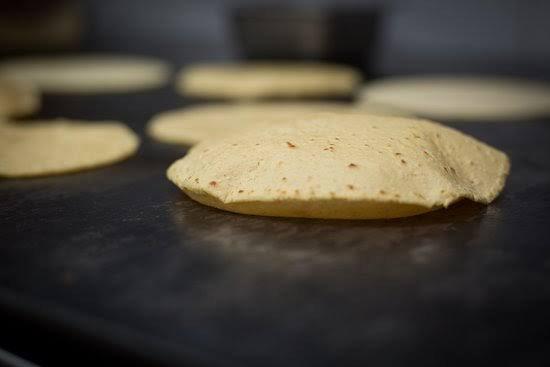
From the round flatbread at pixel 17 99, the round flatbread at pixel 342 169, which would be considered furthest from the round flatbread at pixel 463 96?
the round flatbread at pixel 17 99

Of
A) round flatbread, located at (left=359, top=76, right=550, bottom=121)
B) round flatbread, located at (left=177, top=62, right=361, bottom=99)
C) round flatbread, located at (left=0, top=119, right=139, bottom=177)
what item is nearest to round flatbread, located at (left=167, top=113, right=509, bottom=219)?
round flatbread, located at (left=0, top=119, right=139, bottom=177)

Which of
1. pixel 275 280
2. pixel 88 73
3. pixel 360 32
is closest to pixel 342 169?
pixel 275 280

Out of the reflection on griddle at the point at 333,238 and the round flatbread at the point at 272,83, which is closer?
the reflection on griddle at the point at 333,238

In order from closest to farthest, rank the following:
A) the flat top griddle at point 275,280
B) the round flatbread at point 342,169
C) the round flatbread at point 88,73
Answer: the flat top griddle at point 275,280 < the round flatbread at point 342,169 < the round flatbread at point 88,73

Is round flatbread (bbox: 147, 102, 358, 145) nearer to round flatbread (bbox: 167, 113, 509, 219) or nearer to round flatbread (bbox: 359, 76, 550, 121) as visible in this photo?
round flatbread (bbox: 359, 76, 550, 121)

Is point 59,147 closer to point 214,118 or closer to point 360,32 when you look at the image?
point 214,118

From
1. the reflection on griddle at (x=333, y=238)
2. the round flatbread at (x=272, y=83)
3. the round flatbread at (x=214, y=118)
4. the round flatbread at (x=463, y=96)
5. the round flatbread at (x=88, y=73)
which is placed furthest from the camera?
the round flatbread at (x=88, y=73)

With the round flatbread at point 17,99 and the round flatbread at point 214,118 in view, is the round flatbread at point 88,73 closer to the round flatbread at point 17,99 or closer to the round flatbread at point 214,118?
the round flatbread at point 17,99
